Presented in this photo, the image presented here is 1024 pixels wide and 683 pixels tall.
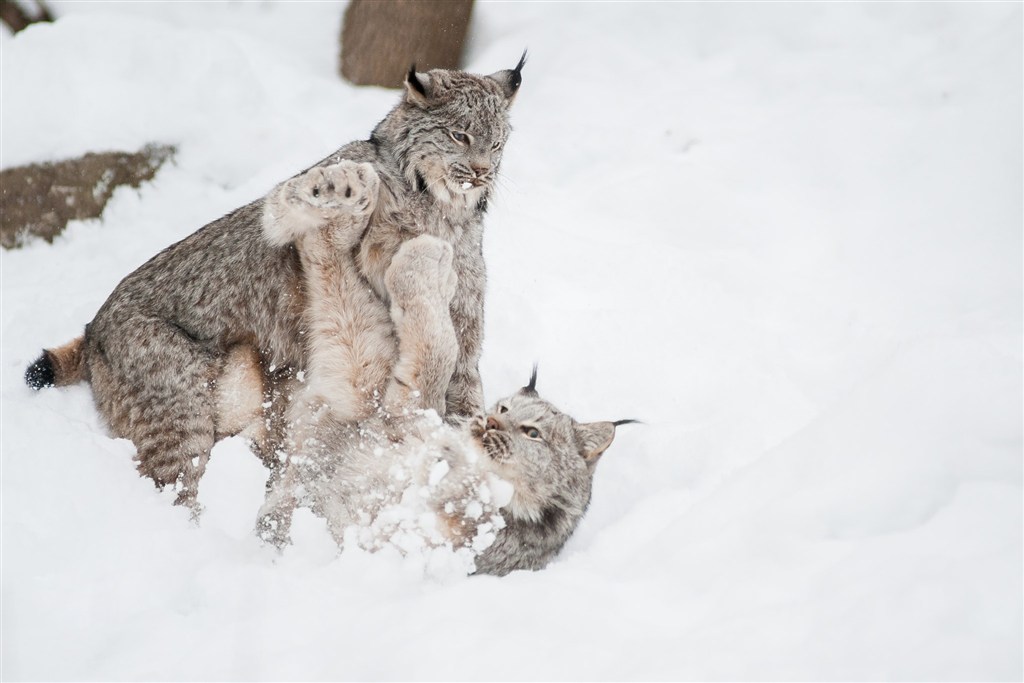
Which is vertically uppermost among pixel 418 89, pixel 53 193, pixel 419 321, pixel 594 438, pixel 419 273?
pixel 418 89

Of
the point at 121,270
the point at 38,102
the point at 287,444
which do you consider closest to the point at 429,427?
the point at 287,444

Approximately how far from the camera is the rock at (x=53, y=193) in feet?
16.3

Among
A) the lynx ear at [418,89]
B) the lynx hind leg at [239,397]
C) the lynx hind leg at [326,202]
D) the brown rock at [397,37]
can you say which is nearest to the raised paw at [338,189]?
the lynx hind leg at [326,202]

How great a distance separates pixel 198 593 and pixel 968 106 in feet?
17.3

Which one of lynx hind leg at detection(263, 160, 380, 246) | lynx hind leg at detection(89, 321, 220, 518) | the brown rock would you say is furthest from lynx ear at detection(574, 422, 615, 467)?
the brown rock

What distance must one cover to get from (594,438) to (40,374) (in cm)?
227

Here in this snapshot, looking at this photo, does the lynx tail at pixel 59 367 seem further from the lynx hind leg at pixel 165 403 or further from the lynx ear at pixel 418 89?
the lynx ear at pixel 418 89

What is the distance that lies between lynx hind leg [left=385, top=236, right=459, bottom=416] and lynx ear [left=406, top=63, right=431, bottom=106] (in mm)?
638

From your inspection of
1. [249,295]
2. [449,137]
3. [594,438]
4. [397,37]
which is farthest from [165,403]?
[397,37]

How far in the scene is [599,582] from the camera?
2.90 m

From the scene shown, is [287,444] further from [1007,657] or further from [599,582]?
[1007,657]

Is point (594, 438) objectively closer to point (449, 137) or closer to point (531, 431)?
point (531, 431)

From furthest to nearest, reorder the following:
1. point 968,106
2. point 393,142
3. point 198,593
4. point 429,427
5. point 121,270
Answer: point 968,106 < point 121,270 < point 393,142 < point 429,427 < point 198,593

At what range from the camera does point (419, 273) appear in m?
3.63
